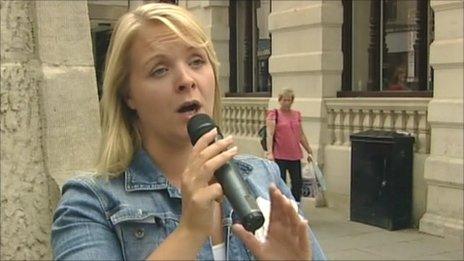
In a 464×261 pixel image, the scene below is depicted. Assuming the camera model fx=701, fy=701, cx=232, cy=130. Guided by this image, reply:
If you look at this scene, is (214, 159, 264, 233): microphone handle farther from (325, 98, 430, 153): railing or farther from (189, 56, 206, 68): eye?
(325, 98, 430, 153): railing

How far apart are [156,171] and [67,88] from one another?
1.29 m

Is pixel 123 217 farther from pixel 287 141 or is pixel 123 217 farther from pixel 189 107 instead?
pixel 287 141

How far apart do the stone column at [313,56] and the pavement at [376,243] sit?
189cm

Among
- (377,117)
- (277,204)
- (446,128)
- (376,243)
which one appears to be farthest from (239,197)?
(377,117)

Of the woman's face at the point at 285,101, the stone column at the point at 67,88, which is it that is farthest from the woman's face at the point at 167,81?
the woman's face at the point at 285,101

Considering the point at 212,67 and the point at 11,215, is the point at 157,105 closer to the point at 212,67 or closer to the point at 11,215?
the point at 212,67

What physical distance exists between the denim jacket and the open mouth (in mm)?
181

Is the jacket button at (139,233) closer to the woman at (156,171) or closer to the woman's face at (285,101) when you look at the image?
the woman at (156,171)

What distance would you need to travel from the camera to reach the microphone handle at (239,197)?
138 cm

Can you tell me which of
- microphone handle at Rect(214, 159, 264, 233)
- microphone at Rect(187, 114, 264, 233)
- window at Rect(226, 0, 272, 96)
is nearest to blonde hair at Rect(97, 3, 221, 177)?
microphone at Rect(187, 114, 264, 233)

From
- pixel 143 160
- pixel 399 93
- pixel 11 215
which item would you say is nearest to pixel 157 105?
pixel 143 160

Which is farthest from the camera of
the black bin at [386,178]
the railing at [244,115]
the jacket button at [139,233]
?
the railing at [244,115]

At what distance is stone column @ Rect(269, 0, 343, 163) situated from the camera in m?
11.0

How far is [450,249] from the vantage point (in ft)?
26.0
